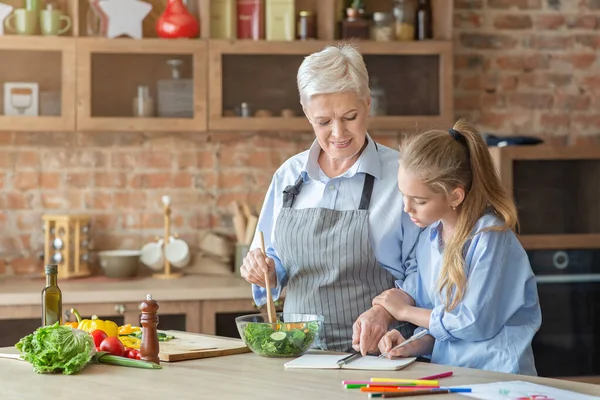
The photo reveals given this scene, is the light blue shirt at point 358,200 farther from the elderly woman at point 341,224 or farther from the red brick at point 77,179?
the red brick at point 77,179

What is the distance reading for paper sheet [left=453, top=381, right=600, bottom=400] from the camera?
1950mm

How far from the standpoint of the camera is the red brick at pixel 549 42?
5.14 meters

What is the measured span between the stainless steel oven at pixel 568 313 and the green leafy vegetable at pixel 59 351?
2.76 m

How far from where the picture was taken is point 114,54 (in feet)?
15.1

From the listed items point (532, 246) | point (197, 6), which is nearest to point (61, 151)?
point (197, 6)

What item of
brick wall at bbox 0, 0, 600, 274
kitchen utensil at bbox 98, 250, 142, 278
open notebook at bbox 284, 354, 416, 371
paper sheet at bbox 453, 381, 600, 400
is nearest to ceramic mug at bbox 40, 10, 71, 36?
brick wall at bbox 0, 0, 600, 274

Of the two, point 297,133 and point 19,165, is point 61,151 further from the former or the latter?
point 297,133

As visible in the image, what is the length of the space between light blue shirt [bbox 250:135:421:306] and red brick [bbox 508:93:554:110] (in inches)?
96.2

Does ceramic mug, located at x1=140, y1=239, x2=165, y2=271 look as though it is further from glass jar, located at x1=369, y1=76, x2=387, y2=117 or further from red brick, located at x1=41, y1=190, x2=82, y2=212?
glass jar, located at x1=369, y1=76, x2=387, y2=117

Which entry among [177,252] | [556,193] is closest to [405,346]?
[556,193]

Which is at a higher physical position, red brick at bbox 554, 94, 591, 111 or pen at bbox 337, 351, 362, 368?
red brick at bbox 554, 94, 591, 111

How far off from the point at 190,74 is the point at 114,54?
0.38 meters

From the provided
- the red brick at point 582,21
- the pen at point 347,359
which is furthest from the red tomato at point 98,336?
the red brick at point 582,21

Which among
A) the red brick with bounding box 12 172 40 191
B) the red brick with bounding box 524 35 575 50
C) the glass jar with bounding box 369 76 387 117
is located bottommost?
the red brick with bounding box 12 172 40 191
